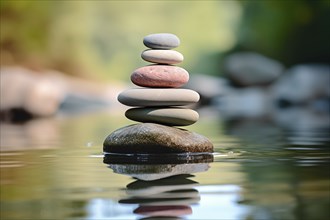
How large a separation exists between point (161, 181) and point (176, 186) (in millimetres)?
321

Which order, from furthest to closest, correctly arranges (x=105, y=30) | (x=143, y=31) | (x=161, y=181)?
(x=143, y=31), (x=105, y=30), (x=161, y=181)

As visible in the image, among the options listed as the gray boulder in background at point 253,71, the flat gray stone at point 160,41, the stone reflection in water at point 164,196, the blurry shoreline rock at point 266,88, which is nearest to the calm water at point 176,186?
the stone reflection in water at point 164,196

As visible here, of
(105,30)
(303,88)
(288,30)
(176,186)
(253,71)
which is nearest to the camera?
(176,186)

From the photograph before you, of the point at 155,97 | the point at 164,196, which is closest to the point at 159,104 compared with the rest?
the point at 155,97

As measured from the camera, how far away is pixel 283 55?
33938 millimetres

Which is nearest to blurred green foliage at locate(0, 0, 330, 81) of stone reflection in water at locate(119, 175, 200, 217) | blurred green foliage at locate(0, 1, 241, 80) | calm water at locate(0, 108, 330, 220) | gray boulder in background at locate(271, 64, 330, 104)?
blurred green foliage at locate(0, 1, 241, 80)

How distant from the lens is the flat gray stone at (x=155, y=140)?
311 inches

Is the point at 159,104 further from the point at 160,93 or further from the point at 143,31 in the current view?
the point at 143,31

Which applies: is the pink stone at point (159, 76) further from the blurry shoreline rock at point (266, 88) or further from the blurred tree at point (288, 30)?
the blurred tree at point (288, 30)

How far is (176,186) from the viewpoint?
5594 millimetres

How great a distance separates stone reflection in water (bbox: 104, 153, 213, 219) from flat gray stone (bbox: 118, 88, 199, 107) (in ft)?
1.70

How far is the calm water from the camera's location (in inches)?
178

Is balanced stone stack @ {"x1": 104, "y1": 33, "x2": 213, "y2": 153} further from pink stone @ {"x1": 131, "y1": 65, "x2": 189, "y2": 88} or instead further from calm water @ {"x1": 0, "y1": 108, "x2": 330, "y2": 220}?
calm water @ {"x1": 0, "y1": 108, "x2": 330, "y2": 220}

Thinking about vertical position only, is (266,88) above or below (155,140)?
above
